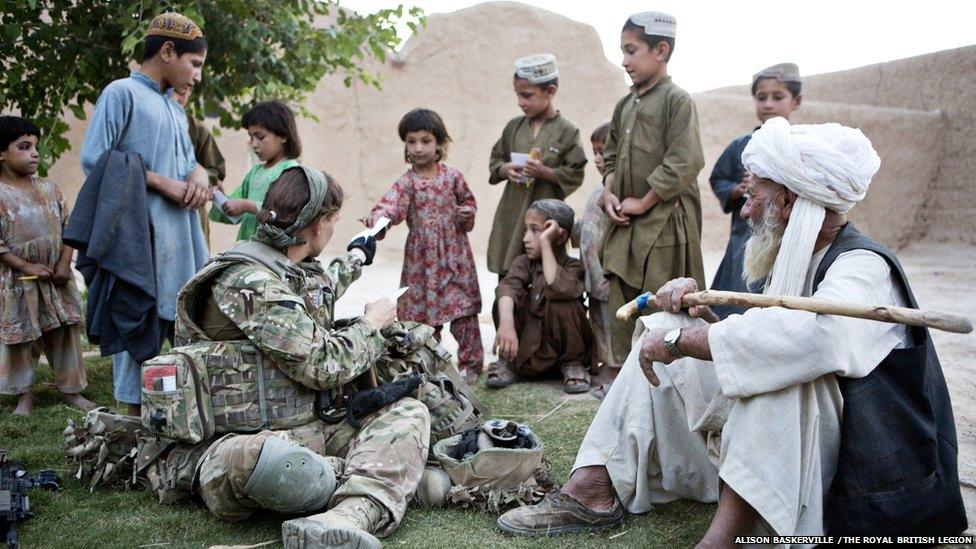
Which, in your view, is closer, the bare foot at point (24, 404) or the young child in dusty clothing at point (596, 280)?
the bare foot at point (24, 404)

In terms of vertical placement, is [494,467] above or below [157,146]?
below

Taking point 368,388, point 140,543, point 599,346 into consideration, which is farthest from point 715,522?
point 599,346

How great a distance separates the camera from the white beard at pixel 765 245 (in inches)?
107

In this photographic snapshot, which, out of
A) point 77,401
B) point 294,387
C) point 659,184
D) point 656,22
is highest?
point 656,22

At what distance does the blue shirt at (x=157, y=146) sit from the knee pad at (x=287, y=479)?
5.67ft

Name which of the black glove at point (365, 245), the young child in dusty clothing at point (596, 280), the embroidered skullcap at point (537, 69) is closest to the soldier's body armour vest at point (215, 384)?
the black glove at point (365, 245)

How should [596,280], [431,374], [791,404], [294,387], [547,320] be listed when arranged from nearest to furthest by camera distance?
[791,404] < [294,387] < [431,374] < [547,320] < [596,280]

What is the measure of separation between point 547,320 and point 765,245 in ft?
7.73

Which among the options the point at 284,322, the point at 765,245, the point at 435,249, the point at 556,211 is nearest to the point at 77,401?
the point at 435,249

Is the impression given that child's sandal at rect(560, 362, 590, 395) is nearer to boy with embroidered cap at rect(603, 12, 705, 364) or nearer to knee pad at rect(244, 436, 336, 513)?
boy with embroidered cap at rect(603, 12, 705, 364)

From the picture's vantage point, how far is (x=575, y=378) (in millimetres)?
4914

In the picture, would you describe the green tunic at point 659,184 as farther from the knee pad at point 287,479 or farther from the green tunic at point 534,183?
the knee pad at point 287,479

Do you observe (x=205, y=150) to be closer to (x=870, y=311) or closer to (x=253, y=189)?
(x=253, y=189)

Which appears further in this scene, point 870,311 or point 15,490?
point 15,490
